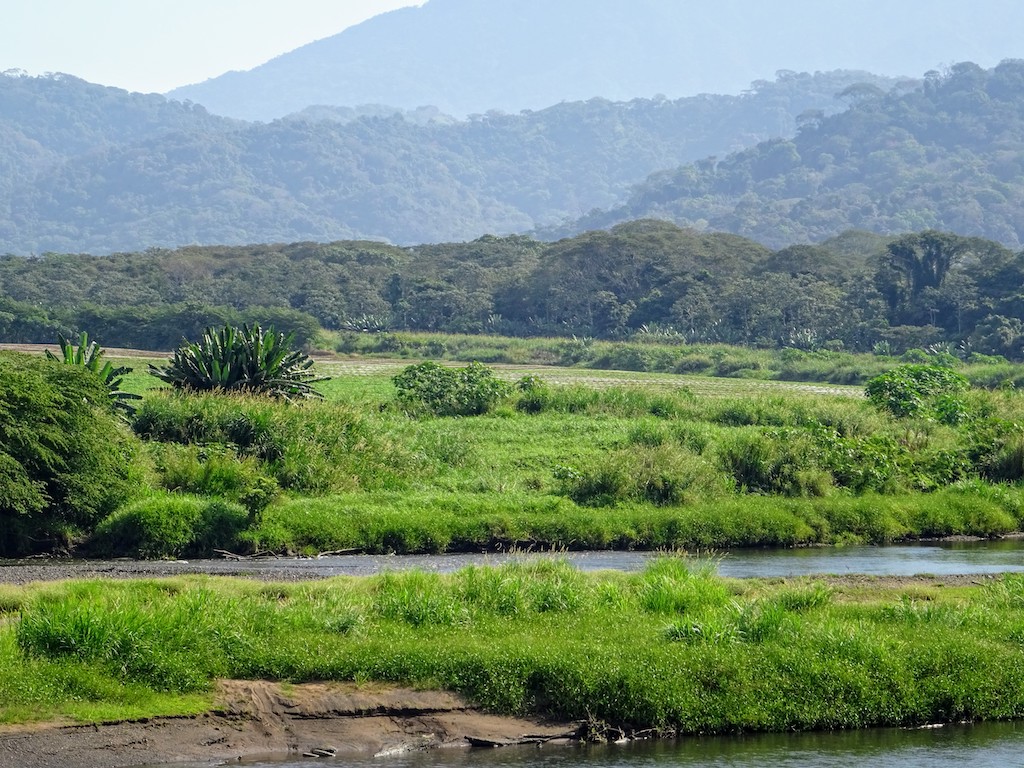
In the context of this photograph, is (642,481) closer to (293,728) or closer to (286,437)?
(286,437)

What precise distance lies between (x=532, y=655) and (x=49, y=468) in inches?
509

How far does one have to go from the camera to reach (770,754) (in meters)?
16.9

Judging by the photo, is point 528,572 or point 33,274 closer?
point 528,572

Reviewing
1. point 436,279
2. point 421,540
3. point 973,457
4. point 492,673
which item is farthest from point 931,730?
point 436,279

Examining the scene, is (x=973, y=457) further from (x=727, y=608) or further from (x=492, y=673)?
(x=492, y=673)

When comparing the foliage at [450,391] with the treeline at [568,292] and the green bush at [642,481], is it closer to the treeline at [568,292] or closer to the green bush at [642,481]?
the green bush at [642,481]

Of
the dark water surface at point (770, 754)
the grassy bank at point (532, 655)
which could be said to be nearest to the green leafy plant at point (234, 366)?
the grassy bank at point (532, 655)

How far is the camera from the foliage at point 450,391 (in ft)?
146

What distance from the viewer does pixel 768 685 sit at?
17781 millimetres

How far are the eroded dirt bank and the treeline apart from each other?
76.2m

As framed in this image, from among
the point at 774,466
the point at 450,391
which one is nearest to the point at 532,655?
the point at 774,466

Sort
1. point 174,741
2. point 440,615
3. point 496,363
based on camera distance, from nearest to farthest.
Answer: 1. point 174,741
2. point 440,615
3. point 496,363

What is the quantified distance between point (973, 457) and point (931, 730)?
22211mm

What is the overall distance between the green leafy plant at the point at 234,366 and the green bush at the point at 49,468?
7715 mm
